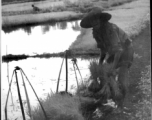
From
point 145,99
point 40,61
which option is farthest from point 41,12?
point 145,99

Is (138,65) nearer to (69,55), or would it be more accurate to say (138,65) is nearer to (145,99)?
(145,99)

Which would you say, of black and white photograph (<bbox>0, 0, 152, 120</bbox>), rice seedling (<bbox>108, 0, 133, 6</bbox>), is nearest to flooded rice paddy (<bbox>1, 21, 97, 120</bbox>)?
black and white photograph (<bbox>0, 0, 152, 120</bbox>)

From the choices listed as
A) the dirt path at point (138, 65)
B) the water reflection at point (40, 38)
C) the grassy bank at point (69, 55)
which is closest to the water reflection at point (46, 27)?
the water reflection at point (40, 38)

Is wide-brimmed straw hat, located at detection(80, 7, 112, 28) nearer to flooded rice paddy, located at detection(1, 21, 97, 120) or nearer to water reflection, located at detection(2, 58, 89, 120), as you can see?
flooded rice paddy, located at detection(1, 21, 97, 120)

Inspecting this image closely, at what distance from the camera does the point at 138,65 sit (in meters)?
1.12

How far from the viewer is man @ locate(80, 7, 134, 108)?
1085 millimetres

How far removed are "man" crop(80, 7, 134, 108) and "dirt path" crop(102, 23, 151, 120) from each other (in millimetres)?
24

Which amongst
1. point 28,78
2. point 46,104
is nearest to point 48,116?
point 46,104

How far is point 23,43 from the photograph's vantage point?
3.78 ft

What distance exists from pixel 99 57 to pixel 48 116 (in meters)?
0.33

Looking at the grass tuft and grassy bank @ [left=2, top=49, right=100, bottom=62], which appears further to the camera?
grassy bank @ [left=2, top=49, right=100, bottom=62]

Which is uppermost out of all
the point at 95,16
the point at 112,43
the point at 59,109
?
the point at 95,16

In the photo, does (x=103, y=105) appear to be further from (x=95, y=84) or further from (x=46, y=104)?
(x=46, y=104)

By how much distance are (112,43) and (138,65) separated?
16 cm
